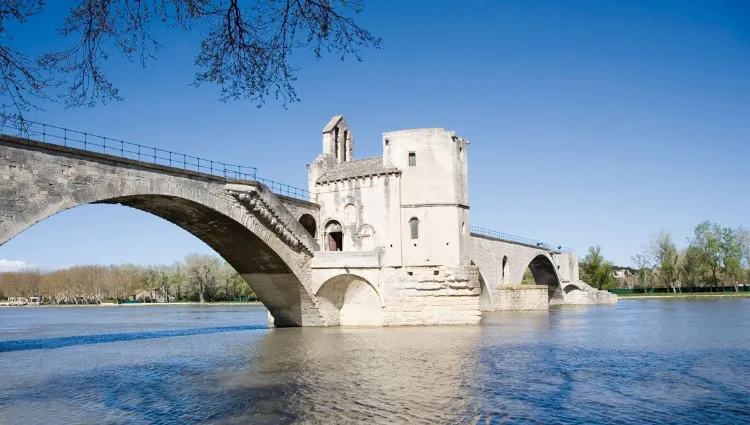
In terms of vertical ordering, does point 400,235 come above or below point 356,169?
below

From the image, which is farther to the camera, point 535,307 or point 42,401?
point 535,307

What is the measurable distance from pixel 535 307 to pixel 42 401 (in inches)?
1776

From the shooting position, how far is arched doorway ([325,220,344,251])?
3738cm

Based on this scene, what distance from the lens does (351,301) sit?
3578 cm

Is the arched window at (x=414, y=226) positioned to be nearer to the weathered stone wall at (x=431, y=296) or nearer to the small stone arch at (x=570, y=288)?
the weathered stone wall at (x=431, y=296)

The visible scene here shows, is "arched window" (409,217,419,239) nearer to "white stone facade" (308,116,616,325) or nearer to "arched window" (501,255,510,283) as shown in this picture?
"white stone facade" (308,116,616,325)

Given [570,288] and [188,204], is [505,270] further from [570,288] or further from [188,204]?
[188,204]

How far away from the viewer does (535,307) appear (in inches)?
2128

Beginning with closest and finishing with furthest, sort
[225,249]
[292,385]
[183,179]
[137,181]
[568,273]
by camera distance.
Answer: [292,385]
[137,181]
[183,179]
[225,249]
[568,273]

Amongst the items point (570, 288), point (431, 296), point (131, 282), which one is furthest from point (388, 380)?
point (131, 282)

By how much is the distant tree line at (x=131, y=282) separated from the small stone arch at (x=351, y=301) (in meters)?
62.1

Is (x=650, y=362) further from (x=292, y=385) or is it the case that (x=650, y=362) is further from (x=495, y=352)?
(x=292, y=385)

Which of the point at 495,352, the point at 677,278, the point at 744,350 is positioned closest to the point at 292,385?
the point at 495,352

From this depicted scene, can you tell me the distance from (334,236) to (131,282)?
8508 centimetres
